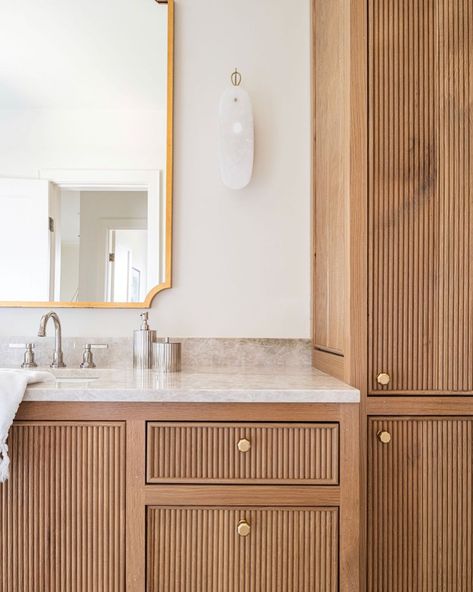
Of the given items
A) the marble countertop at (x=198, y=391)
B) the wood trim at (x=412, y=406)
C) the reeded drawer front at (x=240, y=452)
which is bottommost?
the reeded drawer front at (x=240, y=452)

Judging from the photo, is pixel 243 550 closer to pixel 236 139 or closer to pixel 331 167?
pixel 331 167

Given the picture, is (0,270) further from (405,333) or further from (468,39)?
(468,39)

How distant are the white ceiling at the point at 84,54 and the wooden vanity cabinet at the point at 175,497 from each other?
3.87 feet

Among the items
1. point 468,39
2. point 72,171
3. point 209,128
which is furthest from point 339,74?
point 72,171

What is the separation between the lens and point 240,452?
3.82 feet

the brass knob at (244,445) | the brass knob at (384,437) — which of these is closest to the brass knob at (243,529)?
the brass knob at (244,445)

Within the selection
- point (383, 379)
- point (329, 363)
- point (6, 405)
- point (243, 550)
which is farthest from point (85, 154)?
point (243, 550)

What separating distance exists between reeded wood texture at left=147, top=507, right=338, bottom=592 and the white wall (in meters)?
0.72

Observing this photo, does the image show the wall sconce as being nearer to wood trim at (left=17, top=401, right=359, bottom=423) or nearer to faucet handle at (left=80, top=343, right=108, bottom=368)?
faucet handle at (left=80, top=343, right=108, bottom=368)

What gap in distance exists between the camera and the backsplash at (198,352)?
172 cm

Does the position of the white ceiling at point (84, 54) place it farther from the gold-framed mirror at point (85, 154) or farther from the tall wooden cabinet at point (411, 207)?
the tall wooden cabinet at point (411, 207)

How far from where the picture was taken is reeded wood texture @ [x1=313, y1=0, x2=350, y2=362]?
1.33 meters

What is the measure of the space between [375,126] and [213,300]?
818 mm

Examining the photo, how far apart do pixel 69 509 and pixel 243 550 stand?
1.46ft
